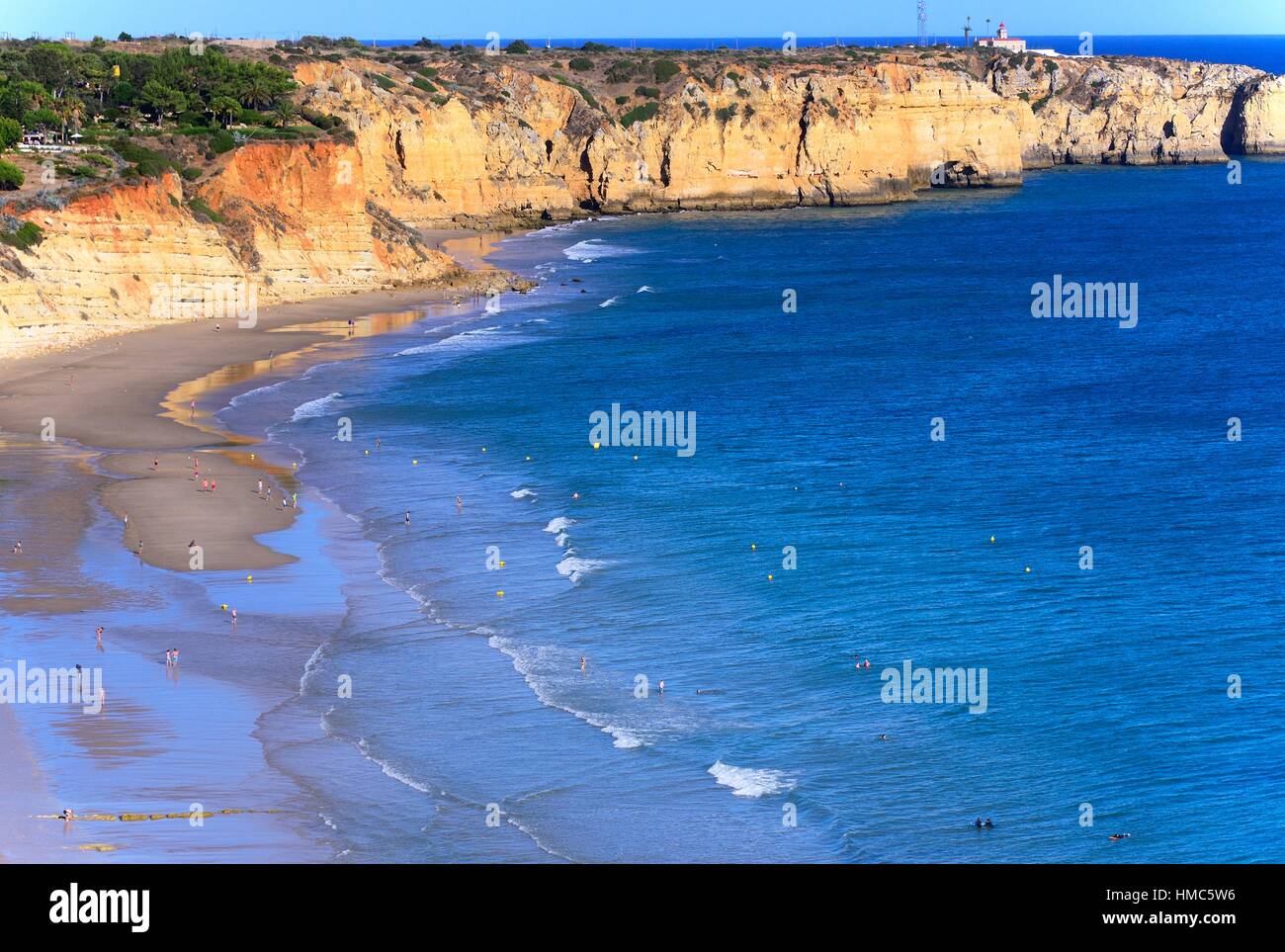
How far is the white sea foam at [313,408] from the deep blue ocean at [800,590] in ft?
0.65

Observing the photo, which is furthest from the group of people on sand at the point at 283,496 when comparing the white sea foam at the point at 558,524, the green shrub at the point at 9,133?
the green shrub at the point at 9,133

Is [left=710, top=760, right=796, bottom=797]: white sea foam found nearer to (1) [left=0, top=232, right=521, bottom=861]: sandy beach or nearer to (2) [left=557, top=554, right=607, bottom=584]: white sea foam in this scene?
(1) [left=0, top=232, right=521, bottom=861]: sandy beach

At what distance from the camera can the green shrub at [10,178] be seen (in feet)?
251

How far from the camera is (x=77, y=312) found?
247 feet

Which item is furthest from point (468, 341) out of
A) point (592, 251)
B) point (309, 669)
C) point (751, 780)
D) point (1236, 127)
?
point (1236, 127)

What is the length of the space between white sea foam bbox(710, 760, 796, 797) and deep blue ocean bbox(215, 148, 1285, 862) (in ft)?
0.32

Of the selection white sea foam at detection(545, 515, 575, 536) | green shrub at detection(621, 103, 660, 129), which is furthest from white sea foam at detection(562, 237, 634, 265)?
white sea foam at detection(545, 515, 575, 536)

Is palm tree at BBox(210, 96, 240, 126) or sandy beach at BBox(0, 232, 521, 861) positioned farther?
palm tree at BBox(210, 96, 240, 126)

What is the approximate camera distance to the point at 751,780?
99.8 feet

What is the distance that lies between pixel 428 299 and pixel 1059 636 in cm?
6037

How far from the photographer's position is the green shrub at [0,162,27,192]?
76562 millimetres

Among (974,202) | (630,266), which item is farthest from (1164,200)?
(630,266)

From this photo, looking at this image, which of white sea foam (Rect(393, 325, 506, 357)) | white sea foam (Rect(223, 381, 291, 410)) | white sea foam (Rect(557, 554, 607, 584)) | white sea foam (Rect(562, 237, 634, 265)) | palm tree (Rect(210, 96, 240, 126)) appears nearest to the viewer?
white sea foam (Rect(557, 554, 607, 584))
